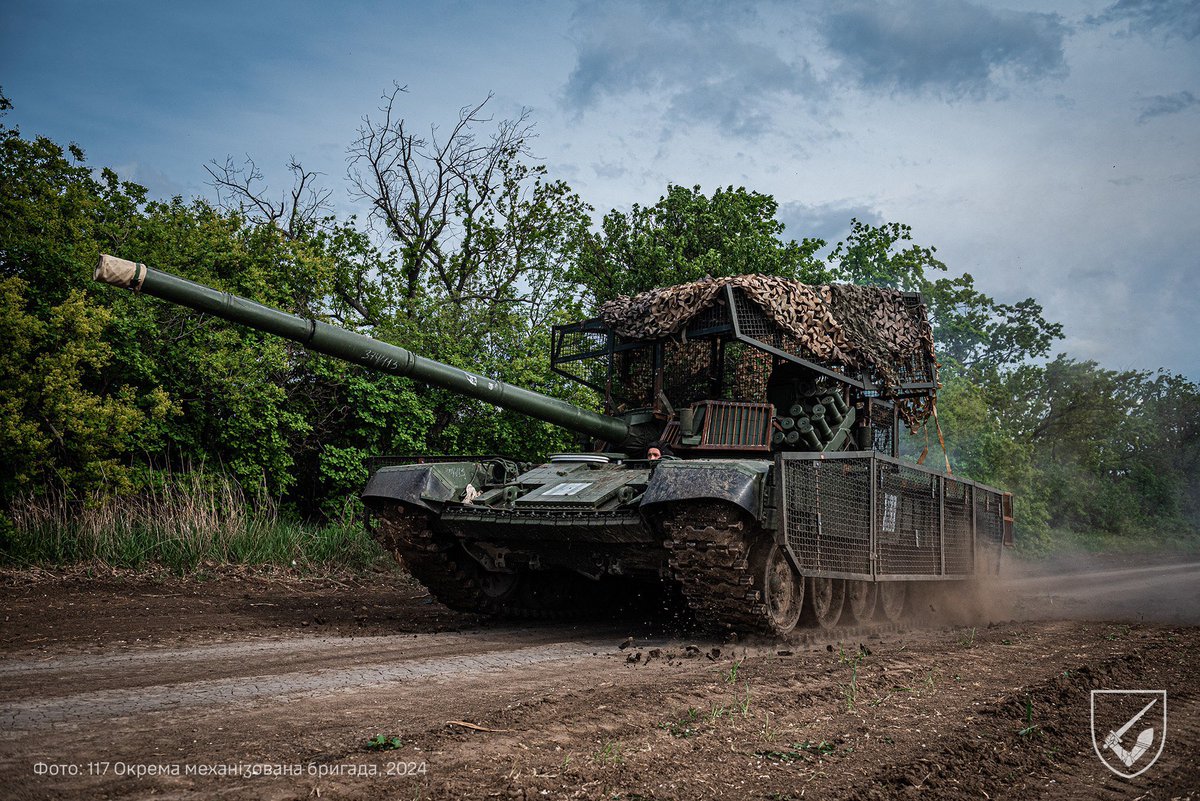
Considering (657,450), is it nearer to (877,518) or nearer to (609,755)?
(877,518)

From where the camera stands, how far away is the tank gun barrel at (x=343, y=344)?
236 inches

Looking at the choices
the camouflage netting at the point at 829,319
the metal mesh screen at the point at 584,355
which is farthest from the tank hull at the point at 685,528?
the metal mesh screen at the point at 584,355

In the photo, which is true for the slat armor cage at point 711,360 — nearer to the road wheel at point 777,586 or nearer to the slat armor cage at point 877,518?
the slat armor cage at point 877,518

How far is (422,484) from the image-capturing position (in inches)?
309

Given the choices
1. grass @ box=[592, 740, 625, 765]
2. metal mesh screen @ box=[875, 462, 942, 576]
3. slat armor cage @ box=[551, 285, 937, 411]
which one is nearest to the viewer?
grass @ box=[592, 740, 625, 765]

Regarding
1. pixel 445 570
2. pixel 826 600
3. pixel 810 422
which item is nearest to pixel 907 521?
pixel 826 600

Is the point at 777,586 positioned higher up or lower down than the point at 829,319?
lower down

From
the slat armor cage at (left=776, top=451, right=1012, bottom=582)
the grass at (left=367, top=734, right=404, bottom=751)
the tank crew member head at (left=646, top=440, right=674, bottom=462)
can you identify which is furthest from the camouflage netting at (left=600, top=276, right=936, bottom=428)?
the grass at (left=367, top=734, right=404, bottom=751)

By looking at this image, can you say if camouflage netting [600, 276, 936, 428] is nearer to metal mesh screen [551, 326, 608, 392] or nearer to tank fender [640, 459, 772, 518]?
metal mesh screen [551, 326, 608, 392]

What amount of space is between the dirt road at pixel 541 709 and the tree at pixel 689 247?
11080 mm

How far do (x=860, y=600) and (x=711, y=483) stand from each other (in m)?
3.37

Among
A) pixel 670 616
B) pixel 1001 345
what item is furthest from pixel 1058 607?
pixel 1001 345

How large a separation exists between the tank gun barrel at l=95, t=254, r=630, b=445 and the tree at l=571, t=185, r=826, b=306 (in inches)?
371

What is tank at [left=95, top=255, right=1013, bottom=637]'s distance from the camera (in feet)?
22.0
